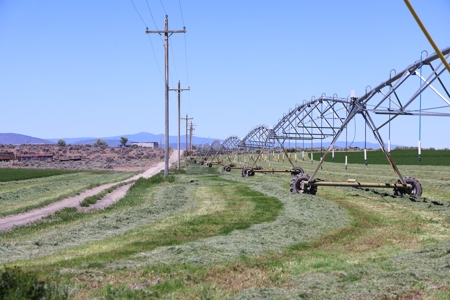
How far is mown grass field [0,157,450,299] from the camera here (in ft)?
28.7

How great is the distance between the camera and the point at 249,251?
1225cm

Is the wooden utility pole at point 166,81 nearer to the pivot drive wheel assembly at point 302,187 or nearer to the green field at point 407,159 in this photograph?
the pivot drive wheel assembly at point 302,187

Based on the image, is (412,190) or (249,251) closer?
(249,251)

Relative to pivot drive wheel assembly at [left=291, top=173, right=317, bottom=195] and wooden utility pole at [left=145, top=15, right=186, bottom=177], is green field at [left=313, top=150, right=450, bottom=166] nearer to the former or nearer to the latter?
wooden utility pole at [left=145, top=15, right=186, bottom=177]

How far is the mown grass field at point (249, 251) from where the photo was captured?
8.73 meters

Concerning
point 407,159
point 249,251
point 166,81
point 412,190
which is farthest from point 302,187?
point 407,159

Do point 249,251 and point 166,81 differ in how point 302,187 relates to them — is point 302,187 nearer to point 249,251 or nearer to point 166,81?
point 249,251

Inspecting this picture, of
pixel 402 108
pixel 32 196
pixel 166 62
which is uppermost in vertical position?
pixel 166 62

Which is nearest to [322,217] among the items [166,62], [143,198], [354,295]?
[354,295]

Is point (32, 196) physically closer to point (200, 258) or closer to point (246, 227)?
point (246, 227)

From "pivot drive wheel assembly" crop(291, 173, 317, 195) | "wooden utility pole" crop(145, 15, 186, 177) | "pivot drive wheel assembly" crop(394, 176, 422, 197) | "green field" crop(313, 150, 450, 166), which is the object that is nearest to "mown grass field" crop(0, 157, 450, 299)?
"pivot drive wheel assembly" crop(394, 176, 422, 197)

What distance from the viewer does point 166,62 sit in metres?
46.6

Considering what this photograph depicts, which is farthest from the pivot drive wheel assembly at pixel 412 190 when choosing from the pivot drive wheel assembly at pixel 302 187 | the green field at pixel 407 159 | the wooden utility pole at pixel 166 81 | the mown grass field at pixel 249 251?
the green field at pixel 407 159

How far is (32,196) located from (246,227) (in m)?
23.8
